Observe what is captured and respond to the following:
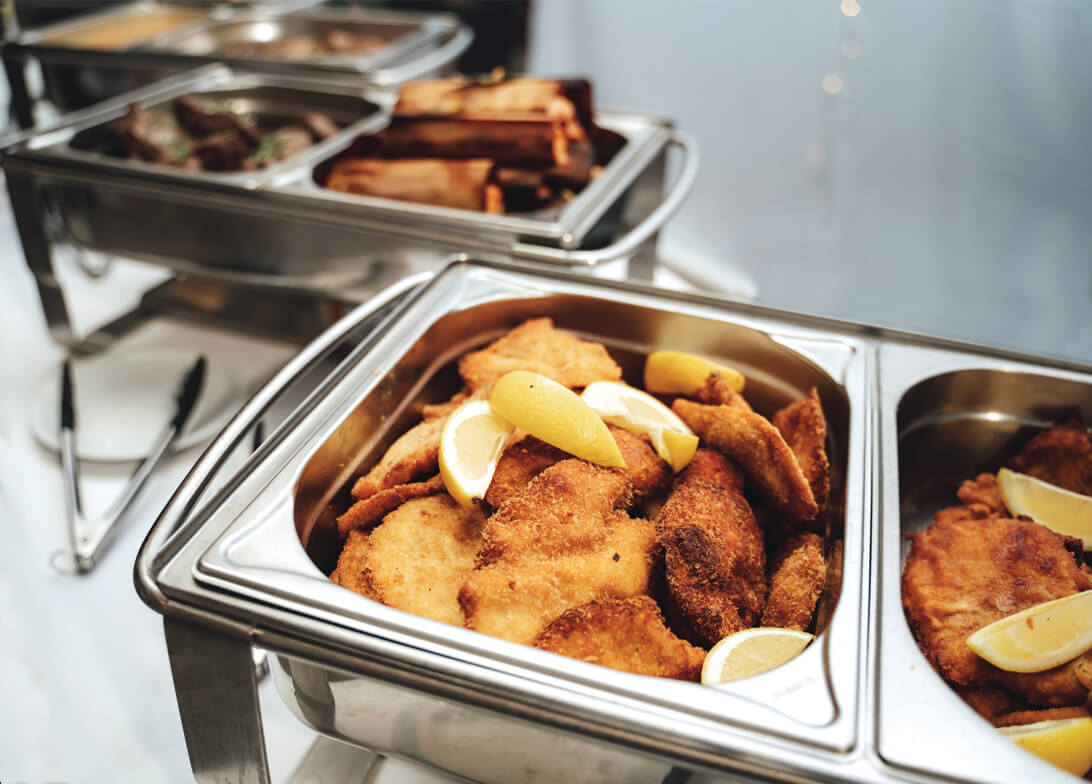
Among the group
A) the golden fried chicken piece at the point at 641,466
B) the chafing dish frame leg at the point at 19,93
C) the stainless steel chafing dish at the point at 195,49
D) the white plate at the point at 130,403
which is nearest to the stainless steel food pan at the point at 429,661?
the golden fried chicken piece at the point at 641,466

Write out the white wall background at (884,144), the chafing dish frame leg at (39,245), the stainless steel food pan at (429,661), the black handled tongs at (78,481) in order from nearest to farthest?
the stainless steel food pan at (429,661) → the black handled tongs at (78,481) → the chafing dish frame leg at (39,245) → the white wall background at (884,144)

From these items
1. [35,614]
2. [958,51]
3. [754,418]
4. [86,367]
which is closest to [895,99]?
[958,51]

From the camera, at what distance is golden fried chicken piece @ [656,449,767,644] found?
2.61ft

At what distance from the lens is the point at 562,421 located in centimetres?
91

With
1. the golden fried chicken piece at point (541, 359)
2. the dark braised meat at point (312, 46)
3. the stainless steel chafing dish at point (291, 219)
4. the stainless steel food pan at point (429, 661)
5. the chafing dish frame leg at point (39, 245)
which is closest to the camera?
the stainless steel food pan at point (429, 661)

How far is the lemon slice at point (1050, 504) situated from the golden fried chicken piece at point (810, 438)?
9.9 inches

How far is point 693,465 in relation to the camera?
965 mm

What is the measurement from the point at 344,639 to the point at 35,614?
0.91m

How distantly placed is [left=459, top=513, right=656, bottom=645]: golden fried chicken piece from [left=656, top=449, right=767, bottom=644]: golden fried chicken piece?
35mm

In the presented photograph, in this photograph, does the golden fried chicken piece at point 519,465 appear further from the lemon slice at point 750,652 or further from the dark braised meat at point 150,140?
the dark braised meat at point 150,140

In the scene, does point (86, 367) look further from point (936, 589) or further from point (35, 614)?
point (936, 589)

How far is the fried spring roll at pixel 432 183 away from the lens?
1682 millimetres

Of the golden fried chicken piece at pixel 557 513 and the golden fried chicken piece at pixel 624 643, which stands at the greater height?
the golden fried chicken piece at pixel 557 513

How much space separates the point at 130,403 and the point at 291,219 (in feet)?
1.77
